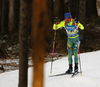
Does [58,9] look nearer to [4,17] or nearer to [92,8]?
[92,8]

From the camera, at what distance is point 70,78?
7.32 metres

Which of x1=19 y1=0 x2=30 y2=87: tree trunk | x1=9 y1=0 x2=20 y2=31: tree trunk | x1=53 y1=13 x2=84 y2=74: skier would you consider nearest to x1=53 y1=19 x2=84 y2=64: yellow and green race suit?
x1=53 y1=13 x2=84 y2=74: skier

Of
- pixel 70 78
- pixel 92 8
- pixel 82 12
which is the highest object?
pixel 92 8

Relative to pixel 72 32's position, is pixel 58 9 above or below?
above

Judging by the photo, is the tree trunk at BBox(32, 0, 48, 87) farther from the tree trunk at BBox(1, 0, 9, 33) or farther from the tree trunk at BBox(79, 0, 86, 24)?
the tree trunk at BBox(1, 0, 9, 33)

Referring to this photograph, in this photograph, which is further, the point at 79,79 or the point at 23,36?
the point at 79,79

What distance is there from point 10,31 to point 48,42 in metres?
5.98

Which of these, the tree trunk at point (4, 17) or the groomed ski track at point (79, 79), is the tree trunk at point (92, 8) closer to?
the tree trunk at point (4, 17)

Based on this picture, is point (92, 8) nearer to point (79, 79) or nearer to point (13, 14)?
point (13, 14)

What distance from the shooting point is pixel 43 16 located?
3.89ft

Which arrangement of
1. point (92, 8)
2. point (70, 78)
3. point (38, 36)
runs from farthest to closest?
point (92, 8) → point (70, 78) → point (38, 36)

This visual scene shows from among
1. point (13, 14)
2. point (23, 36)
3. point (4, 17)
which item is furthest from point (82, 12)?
point (4, 17)

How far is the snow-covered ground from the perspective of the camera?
272 inches

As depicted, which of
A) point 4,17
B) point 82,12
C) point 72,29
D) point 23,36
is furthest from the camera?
point 4,17
